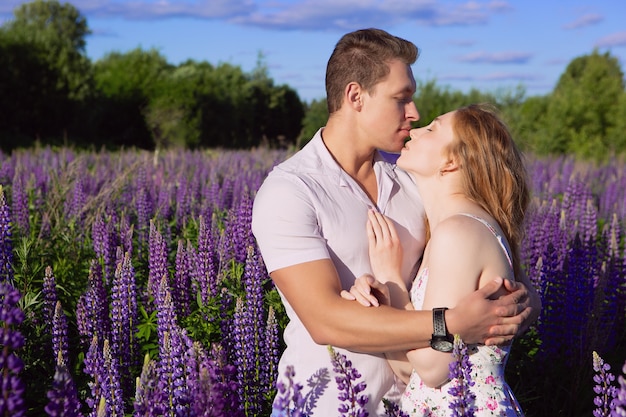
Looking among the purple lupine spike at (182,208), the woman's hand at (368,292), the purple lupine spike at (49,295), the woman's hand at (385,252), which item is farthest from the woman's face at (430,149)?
the purple lupine spike at (182,208)

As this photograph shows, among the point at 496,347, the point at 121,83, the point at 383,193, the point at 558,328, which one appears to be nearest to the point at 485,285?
the point at 496,347

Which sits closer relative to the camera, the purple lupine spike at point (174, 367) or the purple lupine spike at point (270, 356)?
the purple lupine spike at point (174, 367)

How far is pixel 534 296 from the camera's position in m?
3.14

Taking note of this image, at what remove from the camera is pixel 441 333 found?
2707 mm

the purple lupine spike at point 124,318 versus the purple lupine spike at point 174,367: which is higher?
the purple lupine spike at point 174,367

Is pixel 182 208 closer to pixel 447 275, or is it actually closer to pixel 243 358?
pixel 243 358

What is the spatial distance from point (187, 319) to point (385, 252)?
5.28 feet

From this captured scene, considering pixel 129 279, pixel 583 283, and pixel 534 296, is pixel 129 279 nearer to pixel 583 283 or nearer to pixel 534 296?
pixel 534 296

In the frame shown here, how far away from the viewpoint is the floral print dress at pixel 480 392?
2.84m

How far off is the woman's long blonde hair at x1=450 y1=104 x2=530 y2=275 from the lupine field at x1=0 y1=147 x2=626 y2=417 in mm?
743

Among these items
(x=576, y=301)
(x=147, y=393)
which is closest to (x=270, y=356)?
(x=147, y=393)

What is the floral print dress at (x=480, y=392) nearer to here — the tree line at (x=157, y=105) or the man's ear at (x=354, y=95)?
the man's ear at (x=354, y=95)

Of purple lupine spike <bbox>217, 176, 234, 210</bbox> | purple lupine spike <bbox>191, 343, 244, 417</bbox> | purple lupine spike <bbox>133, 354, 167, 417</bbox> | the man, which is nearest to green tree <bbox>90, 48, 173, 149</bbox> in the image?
purple lupine spike <bbox>217, 176, 234, 210</bbox>

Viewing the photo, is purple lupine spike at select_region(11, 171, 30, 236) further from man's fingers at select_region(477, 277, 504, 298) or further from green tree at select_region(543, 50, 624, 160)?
green tree at select_region(543, 50, 624, 160)
